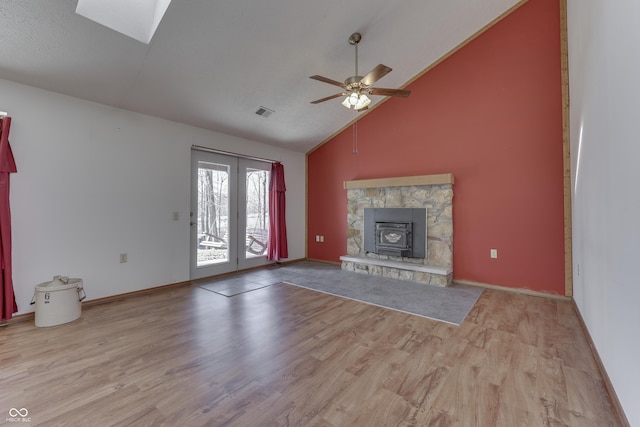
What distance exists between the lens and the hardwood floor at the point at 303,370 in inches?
58.1

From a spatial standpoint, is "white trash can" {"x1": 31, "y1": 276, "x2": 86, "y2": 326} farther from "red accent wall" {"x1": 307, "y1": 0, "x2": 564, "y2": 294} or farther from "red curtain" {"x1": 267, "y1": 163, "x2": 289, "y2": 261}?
"red accent wall" {"x1": 307, "y1": 0, "x2": 564, "y2": 294}

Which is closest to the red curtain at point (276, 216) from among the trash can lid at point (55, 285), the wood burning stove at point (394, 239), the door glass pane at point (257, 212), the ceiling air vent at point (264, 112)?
the door glass pane at point (257, 212)

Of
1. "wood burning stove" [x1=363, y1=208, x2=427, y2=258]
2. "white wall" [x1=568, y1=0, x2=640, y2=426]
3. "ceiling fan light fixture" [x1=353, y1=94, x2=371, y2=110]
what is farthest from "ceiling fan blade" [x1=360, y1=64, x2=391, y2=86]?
"wood burning stove" [x1=363, y1=208, x2=427, y2=258]

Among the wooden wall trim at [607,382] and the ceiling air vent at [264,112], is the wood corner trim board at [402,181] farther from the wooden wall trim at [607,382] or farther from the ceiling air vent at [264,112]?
the wooden wall trim at [607,382]


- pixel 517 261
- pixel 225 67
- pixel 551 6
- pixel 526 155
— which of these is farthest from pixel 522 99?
pixel 225 67

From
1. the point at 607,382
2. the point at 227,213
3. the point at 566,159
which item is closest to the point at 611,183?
the point at 607,382

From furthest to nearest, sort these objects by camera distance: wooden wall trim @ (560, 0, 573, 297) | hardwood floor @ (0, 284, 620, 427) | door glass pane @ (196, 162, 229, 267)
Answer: door glass pane @ (196, 162, 229, 267) < wooden wall trim @ (560, 0, 573, 297) < hardwood floor @ (0, 284, 620, 427)

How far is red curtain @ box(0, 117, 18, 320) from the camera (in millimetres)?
2516

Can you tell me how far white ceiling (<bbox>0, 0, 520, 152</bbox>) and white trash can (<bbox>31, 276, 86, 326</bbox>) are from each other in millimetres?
1787

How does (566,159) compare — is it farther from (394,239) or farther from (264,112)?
(264,112)

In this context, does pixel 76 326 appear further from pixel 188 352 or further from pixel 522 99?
pixel 522 99

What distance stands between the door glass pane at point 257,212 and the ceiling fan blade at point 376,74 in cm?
287

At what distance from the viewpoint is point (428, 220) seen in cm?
422

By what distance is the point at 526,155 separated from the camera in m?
3.52
